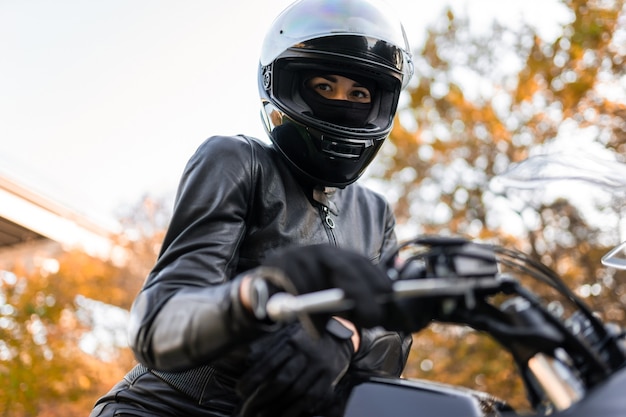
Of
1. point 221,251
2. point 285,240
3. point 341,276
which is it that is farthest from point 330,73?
point 341,276

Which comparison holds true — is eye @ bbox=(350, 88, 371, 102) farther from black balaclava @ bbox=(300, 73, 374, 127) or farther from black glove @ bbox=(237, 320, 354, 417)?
black glove @ bbox=(237, 320, 354, 417)

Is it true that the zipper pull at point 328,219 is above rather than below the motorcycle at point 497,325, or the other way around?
below

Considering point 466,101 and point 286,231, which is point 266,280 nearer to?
point 286,231

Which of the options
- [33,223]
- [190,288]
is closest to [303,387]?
[190,288]

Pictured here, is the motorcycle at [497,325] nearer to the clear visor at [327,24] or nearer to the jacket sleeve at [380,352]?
the jacket sleeve at [380,352]

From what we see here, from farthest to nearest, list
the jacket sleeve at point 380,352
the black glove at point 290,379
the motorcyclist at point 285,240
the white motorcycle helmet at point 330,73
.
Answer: the white motorcycle helmet at point 330,73
the jacket sleeve at point 380,352
the black glove at point 290,379
the motorcyclist at point 285,240

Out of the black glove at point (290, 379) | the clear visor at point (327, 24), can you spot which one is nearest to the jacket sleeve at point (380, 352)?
the black glove at point (290, 379)

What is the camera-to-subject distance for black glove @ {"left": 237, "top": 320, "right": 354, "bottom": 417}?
180 centimetres

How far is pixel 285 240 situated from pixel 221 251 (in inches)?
12.4

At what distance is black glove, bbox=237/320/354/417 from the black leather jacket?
10 cm

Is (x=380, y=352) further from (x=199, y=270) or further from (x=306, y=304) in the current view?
(x=306, y=304)

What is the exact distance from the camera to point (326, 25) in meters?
2.53

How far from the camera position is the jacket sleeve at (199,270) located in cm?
166

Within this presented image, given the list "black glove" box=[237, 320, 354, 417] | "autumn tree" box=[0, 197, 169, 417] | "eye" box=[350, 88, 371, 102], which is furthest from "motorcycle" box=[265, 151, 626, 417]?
"autumn tree" box=[0, 197, 169, 417]
